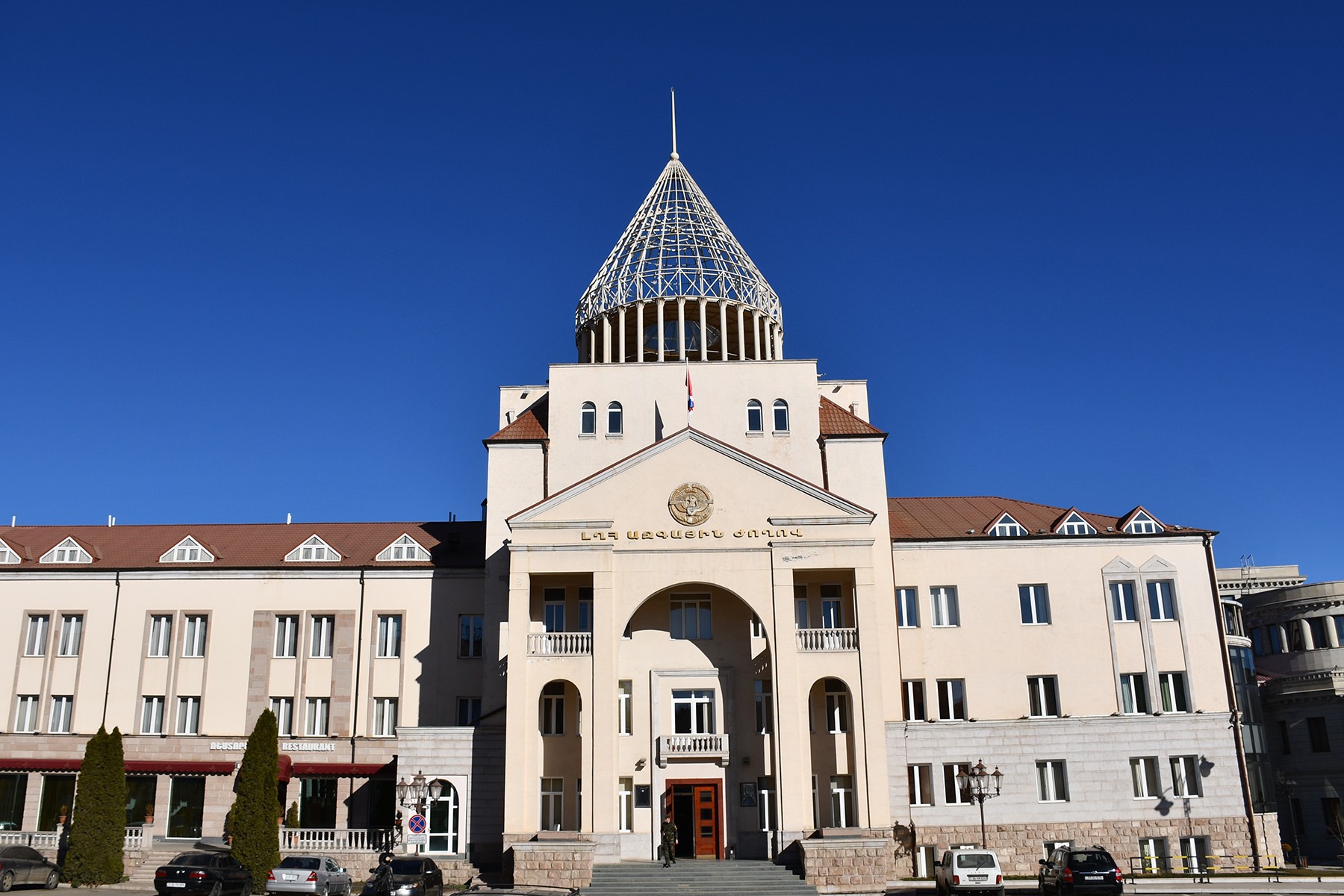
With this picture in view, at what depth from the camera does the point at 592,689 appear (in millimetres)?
41344

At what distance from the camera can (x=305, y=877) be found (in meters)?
33.8

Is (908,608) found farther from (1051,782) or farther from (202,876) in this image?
(202,876)

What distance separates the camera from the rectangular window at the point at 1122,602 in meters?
47.2

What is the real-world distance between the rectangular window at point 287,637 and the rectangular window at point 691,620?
57.9 ft

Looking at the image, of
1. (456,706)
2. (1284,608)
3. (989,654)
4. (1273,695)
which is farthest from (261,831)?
(1284,608)

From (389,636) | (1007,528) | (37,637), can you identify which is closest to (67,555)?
(37,637)

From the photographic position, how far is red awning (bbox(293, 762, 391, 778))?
47.2 meters

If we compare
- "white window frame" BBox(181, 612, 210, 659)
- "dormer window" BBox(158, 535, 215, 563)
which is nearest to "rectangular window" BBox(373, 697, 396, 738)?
"white window frame" BBox(181, 612, 210, 659)

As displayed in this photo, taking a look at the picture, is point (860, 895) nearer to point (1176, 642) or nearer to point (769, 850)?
point (769, 850)

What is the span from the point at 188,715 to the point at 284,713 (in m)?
4.25

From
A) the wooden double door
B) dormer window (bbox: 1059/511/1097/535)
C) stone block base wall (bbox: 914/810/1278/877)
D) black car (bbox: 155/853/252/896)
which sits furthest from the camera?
dormer window (bbox: 1059/511/1097/535)

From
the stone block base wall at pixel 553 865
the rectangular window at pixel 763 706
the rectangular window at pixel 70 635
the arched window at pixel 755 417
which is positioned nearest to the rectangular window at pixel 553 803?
the stone block base wall at pixel 553 865

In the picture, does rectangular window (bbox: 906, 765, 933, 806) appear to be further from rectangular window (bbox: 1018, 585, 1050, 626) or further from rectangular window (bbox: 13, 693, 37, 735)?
rectangular window (bbox: 13, 693, 37, 735)

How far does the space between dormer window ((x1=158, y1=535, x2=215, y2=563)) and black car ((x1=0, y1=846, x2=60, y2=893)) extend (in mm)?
16744
